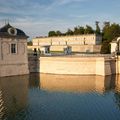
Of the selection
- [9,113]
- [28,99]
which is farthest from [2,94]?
[9,113]

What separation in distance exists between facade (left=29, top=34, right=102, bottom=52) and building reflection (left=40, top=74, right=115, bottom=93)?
107 feet

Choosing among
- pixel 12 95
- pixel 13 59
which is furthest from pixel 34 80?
pixel 12 95

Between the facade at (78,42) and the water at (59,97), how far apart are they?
109 feet

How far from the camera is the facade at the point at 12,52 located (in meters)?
39.8

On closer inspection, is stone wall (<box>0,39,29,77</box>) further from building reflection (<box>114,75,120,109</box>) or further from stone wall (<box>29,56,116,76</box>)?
building reflection (<box>114,75,120,109</box>)

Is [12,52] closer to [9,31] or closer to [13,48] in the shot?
[13,48]

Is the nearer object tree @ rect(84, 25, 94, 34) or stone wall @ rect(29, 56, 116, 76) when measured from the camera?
stone wall @ rect(29, 56, 116, 76)

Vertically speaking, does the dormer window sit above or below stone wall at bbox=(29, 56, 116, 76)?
above

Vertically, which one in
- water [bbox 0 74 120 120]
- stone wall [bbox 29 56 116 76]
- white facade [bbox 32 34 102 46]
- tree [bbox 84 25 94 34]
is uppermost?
tree [bbox 84 25 94 34]

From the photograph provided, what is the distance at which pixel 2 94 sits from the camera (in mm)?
28359

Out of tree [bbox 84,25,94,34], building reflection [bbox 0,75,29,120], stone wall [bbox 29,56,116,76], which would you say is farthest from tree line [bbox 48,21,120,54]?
building reflection [bbox 0,75,29,120]

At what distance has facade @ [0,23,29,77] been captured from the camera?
131ft

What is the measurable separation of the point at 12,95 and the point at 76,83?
1016 centimetres

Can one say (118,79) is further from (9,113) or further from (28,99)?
(9,113)
